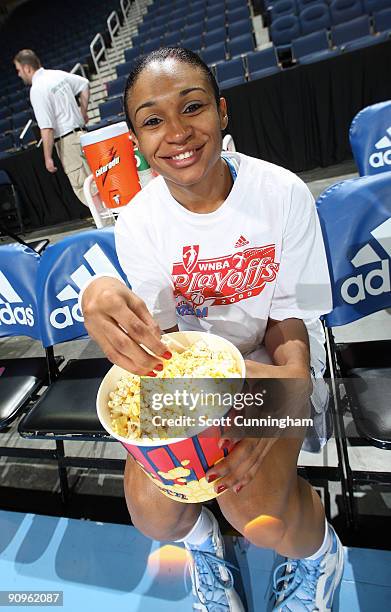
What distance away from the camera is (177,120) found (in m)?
0.89

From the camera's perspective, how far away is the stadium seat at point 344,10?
6.10 m

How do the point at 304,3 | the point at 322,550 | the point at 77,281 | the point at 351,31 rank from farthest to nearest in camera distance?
the point at 304,3 < the point at 351,31 < the point at 77,281 < the point at 322,550

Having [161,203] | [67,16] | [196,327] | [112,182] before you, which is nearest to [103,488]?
[196,327]

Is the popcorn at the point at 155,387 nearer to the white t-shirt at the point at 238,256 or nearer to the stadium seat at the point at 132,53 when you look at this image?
the white t-shirt at the point at 238,256

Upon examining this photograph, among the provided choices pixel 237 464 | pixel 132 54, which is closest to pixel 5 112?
pixel 132 54

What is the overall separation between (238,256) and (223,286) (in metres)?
0.09

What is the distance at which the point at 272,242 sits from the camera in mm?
1056

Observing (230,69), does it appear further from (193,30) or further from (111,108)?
(193,30)

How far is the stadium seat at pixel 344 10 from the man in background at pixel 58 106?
4.80m

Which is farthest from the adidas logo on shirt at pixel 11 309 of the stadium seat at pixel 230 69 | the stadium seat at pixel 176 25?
the stadium seat at pixel 176 25

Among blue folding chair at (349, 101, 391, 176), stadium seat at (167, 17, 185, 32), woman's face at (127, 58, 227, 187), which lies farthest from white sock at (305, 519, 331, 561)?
stadium seat at (167, 17, 185, 32)

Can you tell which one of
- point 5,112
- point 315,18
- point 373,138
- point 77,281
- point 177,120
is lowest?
point 77,281

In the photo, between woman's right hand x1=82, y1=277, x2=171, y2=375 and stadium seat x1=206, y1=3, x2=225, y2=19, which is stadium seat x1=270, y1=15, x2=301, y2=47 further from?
woman's right hand x1=82, y1=277, x2=171, y2=375

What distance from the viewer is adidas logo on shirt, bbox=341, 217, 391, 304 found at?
4.21 feet
